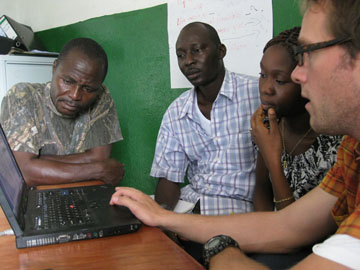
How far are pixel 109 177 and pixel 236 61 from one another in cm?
100

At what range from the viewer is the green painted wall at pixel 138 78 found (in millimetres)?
2643

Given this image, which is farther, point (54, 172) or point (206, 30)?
point (206, 30)

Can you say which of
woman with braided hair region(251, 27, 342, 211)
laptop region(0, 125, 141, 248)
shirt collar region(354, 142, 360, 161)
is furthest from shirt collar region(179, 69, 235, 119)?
shirt collar region(354, 142, 360, 161)

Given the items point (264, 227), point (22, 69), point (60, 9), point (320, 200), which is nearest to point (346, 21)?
point (320, 200)

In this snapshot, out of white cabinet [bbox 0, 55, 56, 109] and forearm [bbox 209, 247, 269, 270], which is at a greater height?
white cabinet [bbox 0, 55, 56, 109]

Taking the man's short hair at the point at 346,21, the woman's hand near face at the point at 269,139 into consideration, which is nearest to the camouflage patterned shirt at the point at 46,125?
the woman's hand near face at the point at 269,139

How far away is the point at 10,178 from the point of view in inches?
45.0

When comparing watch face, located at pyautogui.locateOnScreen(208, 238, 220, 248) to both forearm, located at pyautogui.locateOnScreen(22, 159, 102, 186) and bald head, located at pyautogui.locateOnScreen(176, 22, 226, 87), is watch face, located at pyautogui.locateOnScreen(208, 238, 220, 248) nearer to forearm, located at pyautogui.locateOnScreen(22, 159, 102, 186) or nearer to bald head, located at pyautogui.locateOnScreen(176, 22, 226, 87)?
forearm, located at pyautogui.locateOnScreen(22, 159, 102, 186)

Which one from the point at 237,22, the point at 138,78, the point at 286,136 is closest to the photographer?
the point at 286,136

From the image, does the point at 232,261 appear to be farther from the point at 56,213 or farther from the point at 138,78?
the point at 138,78

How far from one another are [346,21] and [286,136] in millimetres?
855

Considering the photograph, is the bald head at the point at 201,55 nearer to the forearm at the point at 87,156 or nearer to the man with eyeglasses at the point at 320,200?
the forearm at the point at 87,156

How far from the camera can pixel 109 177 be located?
1871 millimetres

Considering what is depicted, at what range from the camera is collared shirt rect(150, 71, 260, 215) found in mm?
1868
